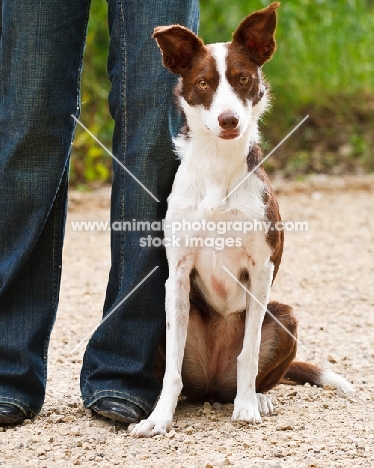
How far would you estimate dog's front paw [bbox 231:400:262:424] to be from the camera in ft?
8.95

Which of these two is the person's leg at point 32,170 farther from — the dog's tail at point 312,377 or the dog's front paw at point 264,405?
the dog's tail at point 312,377

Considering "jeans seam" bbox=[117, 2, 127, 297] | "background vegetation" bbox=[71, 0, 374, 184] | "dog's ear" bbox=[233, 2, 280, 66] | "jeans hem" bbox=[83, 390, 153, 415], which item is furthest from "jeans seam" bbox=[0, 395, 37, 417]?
"background vegetation" bbox=[71, 0, 374, 184]

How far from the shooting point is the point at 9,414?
2666mm

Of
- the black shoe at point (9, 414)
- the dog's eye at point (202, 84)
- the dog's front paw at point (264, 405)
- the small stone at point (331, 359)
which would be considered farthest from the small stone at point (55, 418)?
the small stone at point (331, 359)

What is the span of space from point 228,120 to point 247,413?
97 cm

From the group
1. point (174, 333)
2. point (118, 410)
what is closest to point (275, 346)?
point (174, 333)

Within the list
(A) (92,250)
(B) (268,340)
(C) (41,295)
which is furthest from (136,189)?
(A) (92,250)

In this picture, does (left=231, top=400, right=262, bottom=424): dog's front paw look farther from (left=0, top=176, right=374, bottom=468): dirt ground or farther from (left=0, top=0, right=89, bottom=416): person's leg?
(left=0, top=0, right=89, bottom=416): person's leg

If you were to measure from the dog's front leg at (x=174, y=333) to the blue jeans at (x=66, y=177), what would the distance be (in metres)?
0.06

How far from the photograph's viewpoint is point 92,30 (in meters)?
7.84

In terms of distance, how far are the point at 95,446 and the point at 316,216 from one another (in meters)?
5.25

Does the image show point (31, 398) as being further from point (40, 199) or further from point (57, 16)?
point (57, 16)

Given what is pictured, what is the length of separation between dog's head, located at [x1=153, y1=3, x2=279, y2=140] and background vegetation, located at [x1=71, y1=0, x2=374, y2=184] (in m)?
5.87

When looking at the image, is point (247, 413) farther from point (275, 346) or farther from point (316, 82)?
point (316, 82)
